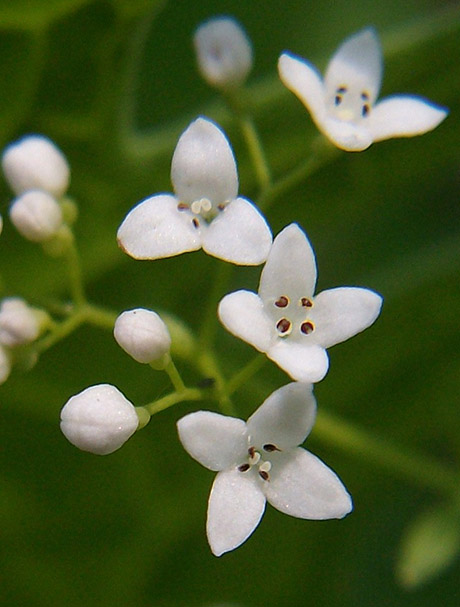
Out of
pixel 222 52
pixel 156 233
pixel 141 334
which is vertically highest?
pixel 222 52

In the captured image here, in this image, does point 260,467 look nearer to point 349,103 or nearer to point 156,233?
point 156,233

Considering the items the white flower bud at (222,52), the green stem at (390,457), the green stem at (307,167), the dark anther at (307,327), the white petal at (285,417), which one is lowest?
the green stem at (390,457)

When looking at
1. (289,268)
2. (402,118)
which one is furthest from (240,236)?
(402,118)

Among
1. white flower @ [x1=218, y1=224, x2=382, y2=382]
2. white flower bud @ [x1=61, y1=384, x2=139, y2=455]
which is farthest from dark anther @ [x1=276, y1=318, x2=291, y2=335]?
white flower bud @ [x1=61, y1=384, x2=139, y2=455]

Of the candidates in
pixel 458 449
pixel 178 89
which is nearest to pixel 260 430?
pixel 458 449

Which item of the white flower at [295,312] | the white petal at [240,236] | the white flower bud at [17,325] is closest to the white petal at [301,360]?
the white flower at [295,312]

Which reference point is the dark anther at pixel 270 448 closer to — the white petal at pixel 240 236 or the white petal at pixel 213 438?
the white petal at pixel 213 438

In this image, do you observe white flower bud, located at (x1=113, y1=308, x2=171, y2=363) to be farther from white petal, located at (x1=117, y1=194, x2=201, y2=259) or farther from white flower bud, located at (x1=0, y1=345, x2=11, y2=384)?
white flower bud, located at (x1=0, y1=345, x2=11, y2=384)
